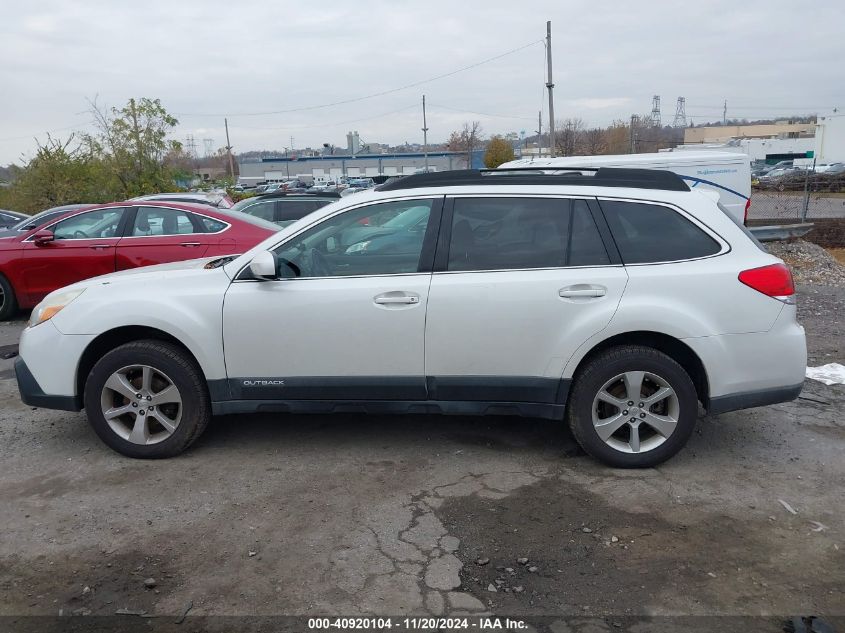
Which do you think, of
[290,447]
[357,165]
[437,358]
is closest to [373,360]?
[437,358]

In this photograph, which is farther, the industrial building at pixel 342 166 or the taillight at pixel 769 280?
Result: the industrial building at pixel 342 166

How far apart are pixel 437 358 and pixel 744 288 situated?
1.89 meters

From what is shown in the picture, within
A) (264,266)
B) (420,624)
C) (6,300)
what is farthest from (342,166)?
(420,624)

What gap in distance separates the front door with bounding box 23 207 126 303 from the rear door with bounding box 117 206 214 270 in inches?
7.3

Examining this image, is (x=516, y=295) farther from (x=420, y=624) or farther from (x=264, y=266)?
(x=420, y=624)

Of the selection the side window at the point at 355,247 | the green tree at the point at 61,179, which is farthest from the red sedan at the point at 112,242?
the green tree at the point at 61,179

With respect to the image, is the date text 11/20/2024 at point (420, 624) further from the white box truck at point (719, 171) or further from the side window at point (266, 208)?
the white box truck at point (719, 171)

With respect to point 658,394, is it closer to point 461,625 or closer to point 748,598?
point 748,598

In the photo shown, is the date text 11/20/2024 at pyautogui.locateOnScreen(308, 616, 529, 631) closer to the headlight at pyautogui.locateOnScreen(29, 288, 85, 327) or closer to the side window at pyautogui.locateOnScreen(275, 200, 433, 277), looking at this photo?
the side window at pyautogui.locateOnScreen(275, 200, 433, 277)

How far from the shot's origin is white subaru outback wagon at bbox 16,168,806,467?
4.41 m

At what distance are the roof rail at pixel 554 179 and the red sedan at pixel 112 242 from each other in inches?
174

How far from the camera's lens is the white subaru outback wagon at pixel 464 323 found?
14.5ft

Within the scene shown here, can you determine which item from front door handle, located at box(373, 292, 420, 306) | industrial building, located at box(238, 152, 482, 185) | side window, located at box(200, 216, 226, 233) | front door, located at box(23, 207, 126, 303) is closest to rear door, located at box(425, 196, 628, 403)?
front door handle, located at box(373, 292, 420, 306)

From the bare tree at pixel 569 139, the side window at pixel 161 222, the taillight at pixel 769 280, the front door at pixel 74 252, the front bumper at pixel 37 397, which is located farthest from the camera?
the bare tree at pixel 569 139
